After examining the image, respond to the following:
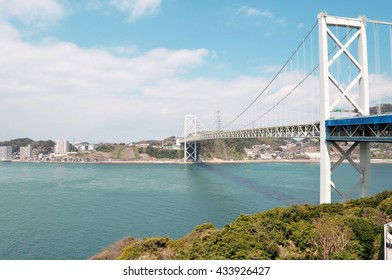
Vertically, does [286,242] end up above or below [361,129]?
below

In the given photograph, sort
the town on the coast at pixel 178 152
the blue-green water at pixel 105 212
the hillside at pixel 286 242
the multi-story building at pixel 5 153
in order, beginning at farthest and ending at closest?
the multi-story building at pixel 5 153 < the town on the coast at pixel 178 152 < the blue-green water at pixel 105 212 < the hillside at pixel 286 242

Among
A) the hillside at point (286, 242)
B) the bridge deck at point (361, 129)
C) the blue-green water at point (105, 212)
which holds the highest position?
the bridge deck at point (361, 129)

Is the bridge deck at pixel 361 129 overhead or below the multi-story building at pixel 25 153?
overhead

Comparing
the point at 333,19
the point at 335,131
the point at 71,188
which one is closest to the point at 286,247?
the point at 335,131

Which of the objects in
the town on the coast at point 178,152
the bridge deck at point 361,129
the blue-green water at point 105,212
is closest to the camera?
the bridge deck at point 361,129

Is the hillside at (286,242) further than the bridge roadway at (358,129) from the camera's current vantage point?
No

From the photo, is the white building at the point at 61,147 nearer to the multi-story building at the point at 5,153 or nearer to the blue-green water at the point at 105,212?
the multi-story building at the point at 5,153

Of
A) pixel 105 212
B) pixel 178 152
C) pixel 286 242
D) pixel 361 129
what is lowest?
pixel 105 212

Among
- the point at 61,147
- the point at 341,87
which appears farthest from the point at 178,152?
the point at 341,87

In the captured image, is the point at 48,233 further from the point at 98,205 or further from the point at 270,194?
the point at 270,194

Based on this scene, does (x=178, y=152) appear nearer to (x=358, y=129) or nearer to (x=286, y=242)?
(x=358, y=129)

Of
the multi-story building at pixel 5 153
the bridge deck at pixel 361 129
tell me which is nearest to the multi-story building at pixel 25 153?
the multi-story building at pixel 5 153
